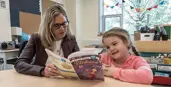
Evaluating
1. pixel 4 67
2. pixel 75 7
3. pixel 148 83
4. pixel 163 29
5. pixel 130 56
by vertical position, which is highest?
pixel 75 7

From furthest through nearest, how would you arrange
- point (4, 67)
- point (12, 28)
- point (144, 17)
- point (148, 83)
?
point (144, 17), point (12, 28), point (4, 67), point (148, 83)

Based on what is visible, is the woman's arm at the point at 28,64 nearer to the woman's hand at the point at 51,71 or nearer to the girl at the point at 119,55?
the woman's hand at the point at 51,71

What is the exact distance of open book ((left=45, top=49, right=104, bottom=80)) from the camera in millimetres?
710

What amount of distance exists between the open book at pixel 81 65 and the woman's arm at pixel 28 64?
197 millimetres

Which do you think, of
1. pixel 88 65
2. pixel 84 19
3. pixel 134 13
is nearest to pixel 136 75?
pixel 88 65

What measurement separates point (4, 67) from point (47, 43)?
1.52 m

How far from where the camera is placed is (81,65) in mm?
720

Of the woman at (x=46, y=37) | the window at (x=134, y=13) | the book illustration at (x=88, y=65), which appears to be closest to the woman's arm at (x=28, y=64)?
the woman at (x=46, y=37)

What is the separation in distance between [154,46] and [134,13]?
1870mm

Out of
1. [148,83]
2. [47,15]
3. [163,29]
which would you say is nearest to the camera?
[148,83]

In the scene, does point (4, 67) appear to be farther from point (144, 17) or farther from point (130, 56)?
point (144, 17)

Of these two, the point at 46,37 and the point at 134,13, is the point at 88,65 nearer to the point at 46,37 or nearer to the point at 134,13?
the point at 46,37

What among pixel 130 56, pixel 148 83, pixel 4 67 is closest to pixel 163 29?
pixel 130 56

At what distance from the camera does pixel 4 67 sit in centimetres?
235
